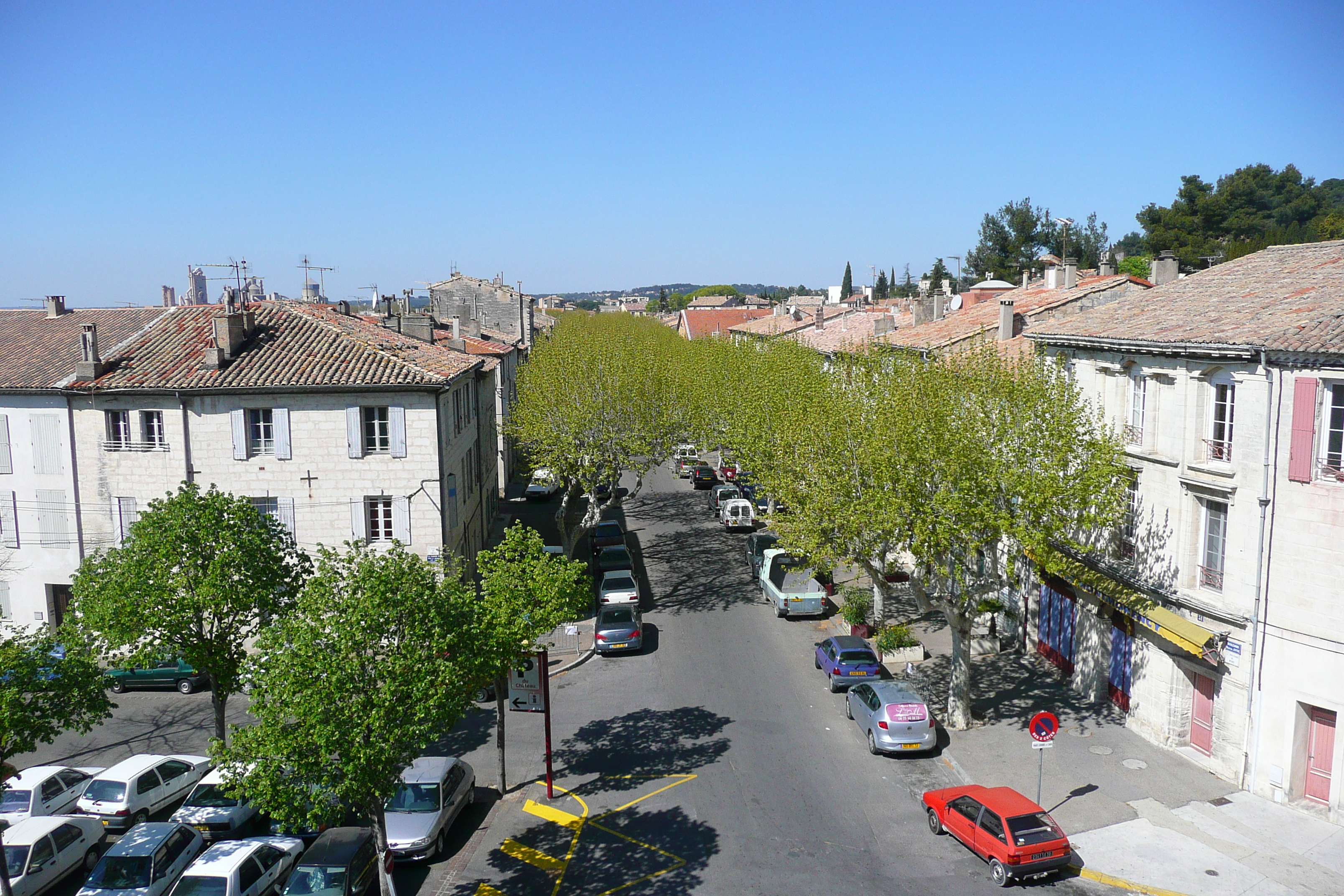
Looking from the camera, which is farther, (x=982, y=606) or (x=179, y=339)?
(x=179, y=339)

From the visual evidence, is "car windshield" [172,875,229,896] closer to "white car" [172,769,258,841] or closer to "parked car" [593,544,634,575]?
"white car" [172,769,258,841]

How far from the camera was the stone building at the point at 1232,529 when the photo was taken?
58.6ft

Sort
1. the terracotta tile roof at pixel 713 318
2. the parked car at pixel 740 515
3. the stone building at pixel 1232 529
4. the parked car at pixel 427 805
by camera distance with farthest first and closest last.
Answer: the terracotta tile roof at pixel 713 318 < the parked car at pixel 740 515 < the parked car at pixel 427 805 < the stone building at pixel 1232 529

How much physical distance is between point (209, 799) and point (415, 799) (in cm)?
483

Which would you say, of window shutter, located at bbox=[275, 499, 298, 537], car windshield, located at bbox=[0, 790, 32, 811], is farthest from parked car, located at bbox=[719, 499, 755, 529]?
car windshield, located at bbox=[0, 790, 32, 811]

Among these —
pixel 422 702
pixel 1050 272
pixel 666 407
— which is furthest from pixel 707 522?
pixel 422 702

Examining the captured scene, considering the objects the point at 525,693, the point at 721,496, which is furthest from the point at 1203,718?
the point at 721,496

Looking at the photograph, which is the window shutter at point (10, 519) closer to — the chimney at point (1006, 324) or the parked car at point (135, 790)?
the parked car at point (135, 790)

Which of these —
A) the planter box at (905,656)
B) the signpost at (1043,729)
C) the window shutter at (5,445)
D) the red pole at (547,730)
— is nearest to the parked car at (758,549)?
the planter box at (905,656)

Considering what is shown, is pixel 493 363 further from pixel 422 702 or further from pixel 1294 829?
pixel 1294 829

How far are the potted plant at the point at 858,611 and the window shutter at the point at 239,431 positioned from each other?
20798mm

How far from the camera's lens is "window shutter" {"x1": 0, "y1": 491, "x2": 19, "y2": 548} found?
29.8 meters

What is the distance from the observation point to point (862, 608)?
3095cm

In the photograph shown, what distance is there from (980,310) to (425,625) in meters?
34.9
